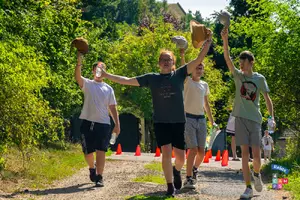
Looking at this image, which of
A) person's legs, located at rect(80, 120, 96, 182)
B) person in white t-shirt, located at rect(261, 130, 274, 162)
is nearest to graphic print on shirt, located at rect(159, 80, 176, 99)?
person's legs, located at rect(80, 120, 96, 182)

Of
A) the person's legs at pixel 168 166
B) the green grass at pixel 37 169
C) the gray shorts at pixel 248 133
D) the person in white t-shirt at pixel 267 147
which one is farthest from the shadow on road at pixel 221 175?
the person's legs at pixel 168 166

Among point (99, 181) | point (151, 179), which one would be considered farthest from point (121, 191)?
point (151, 179)

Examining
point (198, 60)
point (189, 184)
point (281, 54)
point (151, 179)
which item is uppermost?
point (281, 54)

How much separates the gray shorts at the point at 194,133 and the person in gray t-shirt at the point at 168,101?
2.86 feet

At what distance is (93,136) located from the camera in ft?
33.7

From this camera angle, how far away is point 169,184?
8.66 meters

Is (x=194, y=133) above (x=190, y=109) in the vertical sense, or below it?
below

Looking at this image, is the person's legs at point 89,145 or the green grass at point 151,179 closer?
the person's legs at point 89,145

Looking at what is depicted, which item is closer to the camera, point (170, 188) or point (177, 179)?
point (170, 188)

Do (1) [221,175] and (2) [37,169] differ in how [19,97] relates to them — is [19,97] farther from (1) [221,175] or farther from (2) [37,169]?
(1) [221,175]

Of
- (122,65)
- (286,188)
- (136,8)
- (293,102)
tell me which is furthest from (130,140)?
(136,8)

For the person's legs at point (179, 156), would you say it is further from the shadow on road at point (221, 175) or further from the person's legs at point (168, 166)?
Answer: the shadow on road at point (221, 175)

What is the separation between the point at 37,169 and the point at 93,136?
7.00 ft

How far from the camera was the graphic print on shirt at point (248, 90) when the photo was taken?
348 inches
